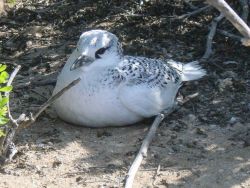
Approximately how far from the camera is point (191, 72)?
6195 mm

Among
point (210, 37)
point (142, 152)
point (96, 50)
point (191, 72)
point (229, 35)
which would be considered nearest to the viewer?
point (142, 152)

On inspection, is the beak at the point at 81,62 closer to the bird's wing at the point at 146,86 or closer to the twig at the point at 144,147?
the bird's wing at the point at 146,86

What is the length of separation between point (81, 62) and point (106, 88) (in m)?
0.31

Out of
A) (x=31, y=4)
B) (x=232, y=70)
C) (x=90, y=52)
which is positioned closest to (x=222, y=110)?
(x=232, y=70)

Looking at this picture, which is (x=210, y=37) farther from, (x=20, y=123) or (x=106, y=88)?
(x=20, y=123)

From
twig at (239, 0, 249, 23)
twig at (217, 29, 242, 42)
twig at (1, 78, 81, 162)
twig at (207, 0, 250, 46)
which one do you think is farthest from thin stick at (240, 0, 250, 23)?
twig at (207, 0, 250, 46)

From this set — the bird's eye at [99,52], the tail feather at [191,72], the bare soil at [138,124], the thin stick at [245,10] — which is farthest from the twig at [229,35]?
the bird's eye at [99,52]

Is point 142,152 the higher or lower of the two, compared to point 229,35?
lower

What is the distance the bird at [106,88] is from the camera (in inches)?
204

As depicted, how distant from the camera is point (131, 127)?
543 centimetres

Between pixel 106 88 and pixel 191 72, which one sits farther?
pixel 191 72

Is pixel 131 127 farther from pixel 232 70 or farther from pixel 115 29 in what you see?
pixel 115 29

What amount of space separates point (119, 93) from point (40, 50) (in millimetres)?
2082

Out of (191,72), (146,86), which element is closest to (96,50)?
(146,86)
